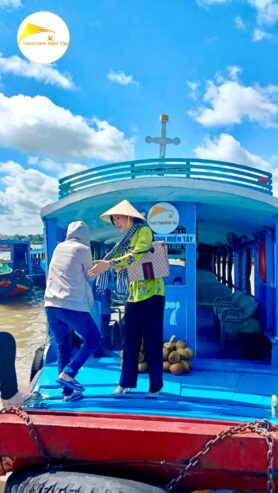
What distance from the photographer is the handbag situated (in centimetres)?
367

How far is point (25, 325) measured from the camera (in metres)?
15.4

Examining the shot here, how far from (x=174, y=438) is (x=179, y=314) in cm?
271

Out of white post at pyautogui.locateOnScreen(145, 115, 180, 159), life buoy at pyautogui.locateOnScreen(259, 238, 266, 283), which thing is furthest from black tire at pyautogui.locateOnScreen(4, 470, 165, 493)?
white post at pyautogui.locateOnScreen(145, 115, 180, 159)

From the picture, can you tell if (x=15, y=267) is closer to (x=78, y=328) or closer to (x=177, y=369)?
(x=177, y=369)

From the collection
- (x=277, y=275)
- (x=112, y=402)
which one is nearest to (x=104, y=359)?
(x=112, y=402)

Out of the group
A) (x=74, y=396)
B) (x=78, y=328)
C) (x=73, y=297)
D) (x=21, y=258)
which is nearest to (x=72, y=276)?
(x=73, y=297)

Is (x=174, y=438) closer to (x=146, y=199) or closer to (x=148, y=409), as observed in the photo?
(x=148, y=409)

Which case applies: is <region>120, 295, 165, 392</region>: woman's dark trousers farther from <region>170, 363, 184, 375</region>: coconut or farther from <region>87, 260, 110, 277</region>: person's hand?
<region>170, 363, 184, 375</region>: coconut

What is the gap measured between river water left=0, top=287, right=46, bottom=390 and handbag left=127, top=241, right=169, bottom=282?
4595 millimetres

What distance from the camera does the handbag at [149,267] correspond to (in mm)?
3666

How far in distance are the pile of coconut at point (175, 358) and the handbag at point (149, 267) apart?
143 cm

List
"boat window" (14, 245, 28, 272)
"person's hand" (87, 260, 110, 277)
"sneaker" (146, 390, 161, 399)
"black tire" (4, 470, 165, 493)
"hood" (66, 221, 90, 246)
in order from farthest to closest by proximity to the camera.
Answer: "boat window" (14, 245, 28, 272) < "sneaker" (146, 390, 161, 399) < "hood" (66, 221, 90, 246) < "person's hand" (87, 260, 110, 277) < "black tire" (4, 470, 165, 493)

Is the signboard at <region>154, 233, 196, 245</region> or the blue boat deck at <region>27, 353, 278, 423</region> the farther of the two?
the signboard at <region>154, 233, 196, 245</region>

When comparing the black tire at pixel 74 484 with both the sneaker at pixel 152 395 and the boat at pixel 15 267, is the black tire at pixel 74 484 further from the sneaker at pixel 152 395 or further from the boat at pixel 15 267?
the boat at pixel 15 267
